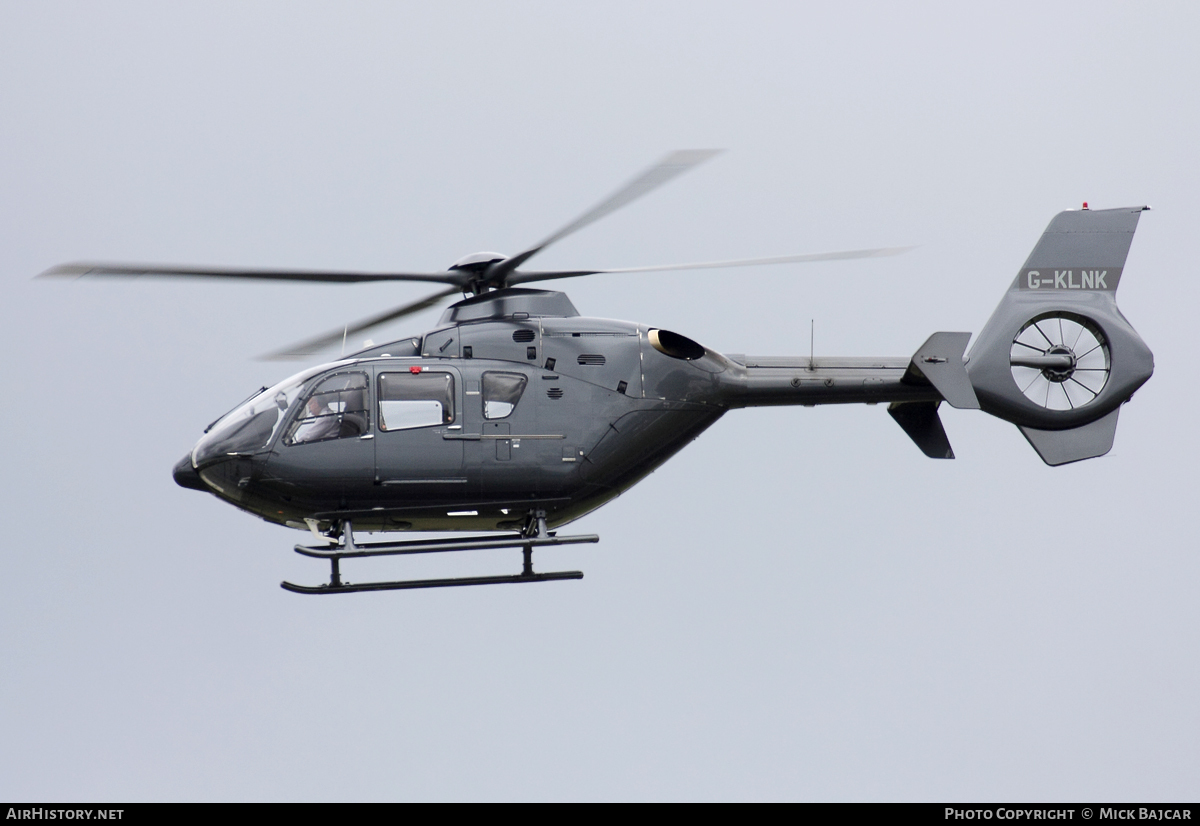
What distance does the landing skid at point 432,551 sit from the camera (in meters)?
12.3

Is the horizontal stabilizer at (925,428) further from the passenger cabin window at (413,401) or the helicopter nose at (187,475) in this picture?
the helicopter nose at (187,475)

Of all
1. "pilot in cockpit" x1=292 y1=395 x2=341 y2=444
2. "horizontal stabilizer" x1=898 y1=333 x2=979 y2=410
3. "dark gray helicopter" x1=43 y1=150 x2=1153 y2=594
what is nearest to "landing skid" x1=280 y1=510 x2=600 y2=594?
"dark gray helicopter" x1=43 y1=150 x2=1153 y2=594

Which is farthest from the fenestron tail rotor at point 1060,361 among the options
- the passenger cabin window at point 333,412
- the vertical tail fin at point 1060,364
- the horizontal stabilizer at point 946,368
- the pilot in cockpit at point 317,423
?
the pilot in cockpit at point 317,423

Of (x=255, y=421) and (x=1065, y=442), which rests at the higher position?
(x=255, y=421)

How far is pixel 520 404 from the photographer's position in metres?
12.8

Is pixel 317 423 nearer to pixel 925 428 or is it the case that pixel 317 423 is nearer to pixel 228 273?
pixel 228 273

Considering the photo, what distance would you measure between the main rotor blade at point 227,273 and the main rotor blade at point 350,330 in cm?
58

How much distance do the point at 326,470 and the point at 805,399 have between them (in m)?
4.71

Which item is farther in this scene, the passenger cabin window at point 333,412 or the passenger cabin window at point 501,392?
the passenger cabin window at point 501,392

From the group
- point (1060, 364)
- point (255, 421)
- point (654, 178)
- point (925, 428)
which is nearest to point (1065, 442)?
point (1060, 364)

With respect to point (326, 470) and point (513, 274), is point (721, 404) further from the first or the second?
point (326, 470)

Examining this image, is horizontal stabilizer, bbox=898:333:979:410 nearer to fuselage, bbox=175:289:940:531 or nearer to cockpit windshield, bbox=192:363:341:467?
fuselage, bbox=175:289:940:531

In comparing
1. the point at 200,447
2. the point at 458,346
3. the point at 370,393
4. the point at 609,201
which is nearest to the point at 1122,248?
the point at 609,201

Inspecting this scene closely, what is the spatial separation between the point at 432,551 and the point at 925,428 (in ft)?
17.9
